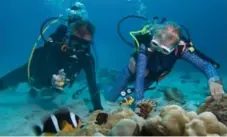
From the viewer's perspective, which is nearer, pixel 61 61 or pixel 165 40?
pixel 165 40

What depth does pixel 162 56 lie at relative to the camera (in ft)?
19.9

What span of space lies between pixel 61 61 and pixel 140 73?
7.26 ft

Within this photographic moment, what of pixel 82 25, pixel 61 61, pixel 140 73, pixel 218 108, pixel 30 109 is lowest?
pixel 30 109

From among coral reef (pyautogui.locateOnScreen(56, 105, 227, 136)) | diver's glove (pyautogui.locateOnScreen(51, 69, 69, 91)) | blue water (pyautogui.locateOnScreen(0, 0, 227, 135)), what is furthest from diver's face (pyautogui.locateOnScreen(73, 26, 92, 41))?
blue water (pyautogui.locateOnScreen(0, 0, 227, 135))

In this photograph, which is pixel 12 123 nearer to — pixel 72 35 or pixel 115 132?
pixel 72 35

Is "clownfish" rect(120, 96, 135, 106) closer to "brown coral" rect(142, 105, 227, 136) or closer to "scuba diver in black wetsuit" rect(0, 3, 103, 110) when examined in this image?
"scuba diver in black wetsuit" rect(0, 3, 103, 110)

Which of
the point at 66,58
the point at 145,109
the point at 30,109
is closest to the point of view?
the point at 145,109

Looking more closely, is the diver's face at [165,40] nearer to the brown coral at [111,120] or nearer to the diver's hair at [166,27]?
the diver's hair at [166,27]

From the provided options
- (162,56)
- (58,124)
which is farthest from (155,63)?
(58,124)

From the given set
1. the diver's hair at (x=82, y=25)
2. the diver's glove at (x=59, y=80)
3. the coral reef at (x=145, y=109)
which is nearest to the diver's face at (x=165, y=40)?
the coral reef at (x=145, y=109)

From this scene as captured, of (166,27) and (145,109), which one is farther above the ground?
(166,27)

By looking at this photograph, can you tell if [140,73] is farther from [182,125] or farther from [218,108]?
[182,125]

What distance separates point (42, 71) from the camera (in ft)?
23.2

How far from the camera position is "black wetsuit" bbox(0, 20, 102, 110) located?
6488mm
